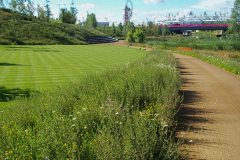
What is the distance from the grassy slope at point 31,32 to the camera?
71.9 meters

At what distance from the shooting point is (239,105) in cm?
1381

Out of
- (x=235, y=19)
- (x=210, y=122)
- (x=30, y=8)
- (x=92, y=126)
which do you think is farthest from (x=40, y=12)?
(x=92, y=126)

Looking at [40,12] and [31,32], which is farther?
[40,12]

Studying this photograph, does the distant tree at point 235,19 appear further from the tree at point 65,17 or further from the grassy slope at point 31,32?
the tree at point 65,17

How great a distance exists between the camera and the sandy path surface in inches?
322

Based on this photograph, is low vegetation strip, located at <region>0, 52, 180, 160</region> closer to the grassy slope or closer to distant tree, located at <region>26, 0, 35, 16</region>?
the grassy slope

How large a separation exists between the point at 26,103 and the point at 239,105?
812cm

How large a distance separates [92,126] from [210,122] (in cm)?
452

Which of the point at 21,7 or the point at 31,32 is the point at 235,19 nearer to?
the point at 31,32

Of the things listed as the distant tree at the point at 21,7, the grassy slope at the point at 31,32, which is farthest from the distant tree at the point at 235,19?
the distant tree at the point at 21,7

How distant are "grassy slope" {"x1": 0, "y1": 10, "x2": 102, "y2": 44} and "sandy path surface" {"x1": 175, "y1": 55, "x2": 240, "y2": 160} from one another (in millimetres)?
53389

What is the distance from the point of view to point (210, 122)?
10.9m

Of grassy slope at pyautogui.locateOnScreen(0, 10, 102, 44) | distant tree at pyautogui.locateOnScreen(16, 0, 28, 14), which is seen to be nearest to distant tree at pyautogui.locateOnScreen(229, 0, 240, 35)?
grassy slope at pyautogui.locateOnScreen(0, 10, 102, 44)

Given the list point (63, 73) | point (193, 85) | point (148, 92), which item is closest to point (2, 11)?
point (63, 73)
